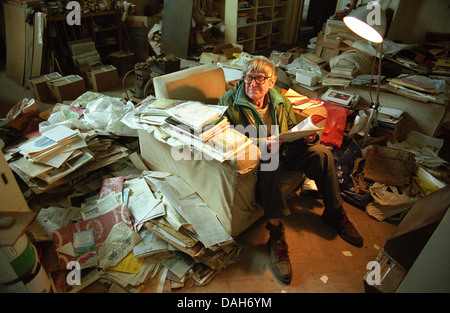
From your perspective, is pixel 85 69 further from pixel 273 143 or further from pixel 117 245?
pixel 273 143

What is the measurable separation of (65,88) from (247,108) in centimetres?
269

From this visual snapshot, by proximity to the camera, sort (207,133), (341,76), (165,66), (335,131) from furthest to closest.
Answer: (341,76) → (165,66) → (335,131) → (207,133)

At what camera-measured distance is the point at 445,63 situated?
301cm

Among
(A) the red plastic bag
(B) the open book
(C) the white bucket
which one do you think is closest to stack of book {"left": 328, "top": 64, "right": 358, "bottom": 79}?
(A) the red plastic bag

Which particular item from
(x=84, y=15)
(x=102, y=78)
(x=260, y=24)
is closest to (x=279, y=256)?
(x=102, y=78)

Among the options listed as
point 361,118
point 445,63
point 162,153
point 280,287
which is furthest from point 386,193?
point 445,63

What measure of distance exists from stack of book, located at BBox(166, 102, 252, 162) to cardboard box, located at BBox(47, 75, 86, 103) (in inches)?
97.5

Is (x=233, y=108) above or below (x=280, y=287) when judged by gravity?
above

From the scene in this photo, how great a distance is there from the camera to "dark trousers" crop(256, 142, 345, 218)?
1.61 metres

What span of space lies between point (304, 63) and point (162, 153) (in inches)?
102

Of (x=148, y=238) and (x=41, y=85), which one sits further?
(x=41, y=85)

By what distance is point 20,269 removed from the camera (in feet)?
3.52
